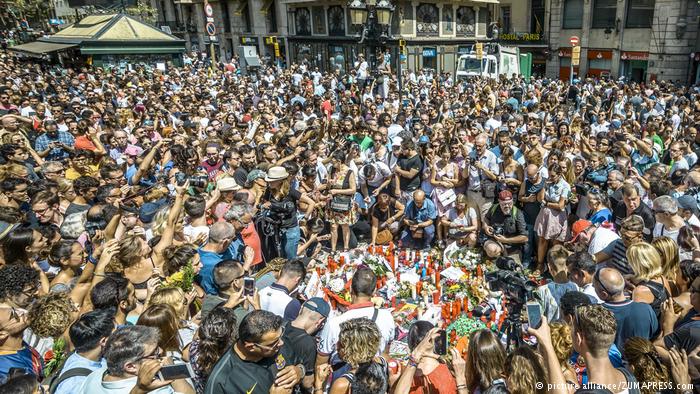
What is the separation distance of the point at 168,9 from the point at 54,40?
28.7 metres

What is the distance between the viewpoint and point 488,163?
7.23 meters

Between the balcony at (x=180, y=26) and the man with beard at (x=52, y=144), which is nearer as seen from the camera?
the man with beard at (x=52, y=144)

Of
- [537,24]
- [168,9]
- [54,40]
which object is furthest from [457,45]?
[168,9]

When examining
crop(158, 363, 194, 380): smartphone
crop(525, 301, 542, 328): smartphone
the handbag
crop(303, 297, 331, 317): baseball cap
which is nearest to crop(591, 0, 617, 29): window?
the handbag

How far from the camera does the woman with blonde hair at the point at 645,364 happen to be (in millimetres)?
2695

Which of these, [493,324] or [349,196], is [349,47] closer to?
[349,196]

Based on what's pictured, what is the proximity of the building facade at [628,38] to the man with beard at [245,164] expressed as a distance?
26186mm

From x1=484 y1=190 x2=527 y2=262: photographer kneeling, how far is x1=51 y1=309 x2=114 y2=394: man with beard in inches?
184

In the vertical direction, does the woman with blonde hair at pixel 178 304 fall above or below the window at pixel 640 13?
below

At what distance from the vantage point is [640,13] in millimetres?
26172

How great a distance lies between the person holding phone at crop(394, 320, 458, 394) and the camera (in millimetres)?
2879

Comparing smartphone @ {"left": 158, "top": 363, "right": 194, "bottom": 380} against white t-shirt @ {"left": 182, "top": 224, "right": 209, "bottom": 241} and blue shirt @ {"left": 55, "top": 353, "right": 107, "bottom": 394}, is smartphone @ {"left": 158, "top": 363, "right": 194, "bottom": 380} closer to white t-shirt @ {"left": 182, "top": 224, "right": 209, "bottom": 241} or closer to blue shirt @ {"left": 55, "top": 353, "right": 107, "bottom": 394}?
blue shirt @ {"left": 55, "top": 353, "right": 107, "bottom": 394}

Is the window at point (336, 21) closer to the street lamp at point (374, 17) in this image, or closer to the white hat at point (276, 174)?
the street lamp at point (374, 17)

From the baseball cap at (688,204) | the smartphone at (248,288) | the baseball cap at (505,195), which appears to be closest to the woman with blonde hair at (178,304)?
the smartphone at (248,288)
